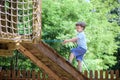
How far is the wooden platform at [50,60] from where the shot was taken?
665 cm

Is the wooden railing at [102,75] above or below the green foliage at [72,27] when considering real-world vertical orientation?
below

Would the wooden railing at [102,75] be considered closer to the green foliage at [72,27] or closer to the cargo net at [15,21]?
the green foliage at [72,27]

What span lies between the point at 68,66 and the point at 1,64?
4.79 meters

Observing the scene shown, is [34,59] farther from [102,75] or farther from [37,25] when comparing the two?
[102,75]

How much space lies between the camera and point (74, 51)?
7406mm

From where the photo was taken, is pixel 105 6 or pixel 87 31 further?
pixel 105 6

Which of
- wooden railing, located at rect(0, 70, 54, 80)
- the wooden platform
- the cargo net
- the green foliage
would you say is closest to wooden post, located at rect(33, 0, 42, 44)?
the cargo net

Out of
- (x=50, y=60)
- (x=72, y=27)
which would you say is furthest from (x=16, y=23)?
(x=72, y=27)

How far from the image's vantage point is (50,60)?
6.89 meters

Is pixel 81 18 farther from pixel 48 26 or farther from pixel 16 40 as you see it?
pixel 16 40

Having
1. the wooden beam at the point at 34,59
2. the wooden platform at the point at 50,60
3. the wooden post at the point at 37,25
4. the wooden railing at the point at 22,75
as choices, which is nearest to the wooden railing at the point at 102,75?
the wooden railing at the point at 22,75

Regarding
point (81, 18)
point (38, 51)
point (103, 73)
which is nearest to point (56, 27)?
point (81, 18)

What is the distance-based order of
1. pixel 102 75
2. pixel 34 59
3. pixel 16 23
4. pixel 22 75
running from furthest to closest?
pixel 22 75 → pixel 102 75 → pixel 34 59 → pixel 16 23

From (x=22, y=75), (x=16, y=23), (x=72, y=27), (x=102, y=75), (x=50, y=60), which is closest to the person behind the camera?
(x=16, y=23)
